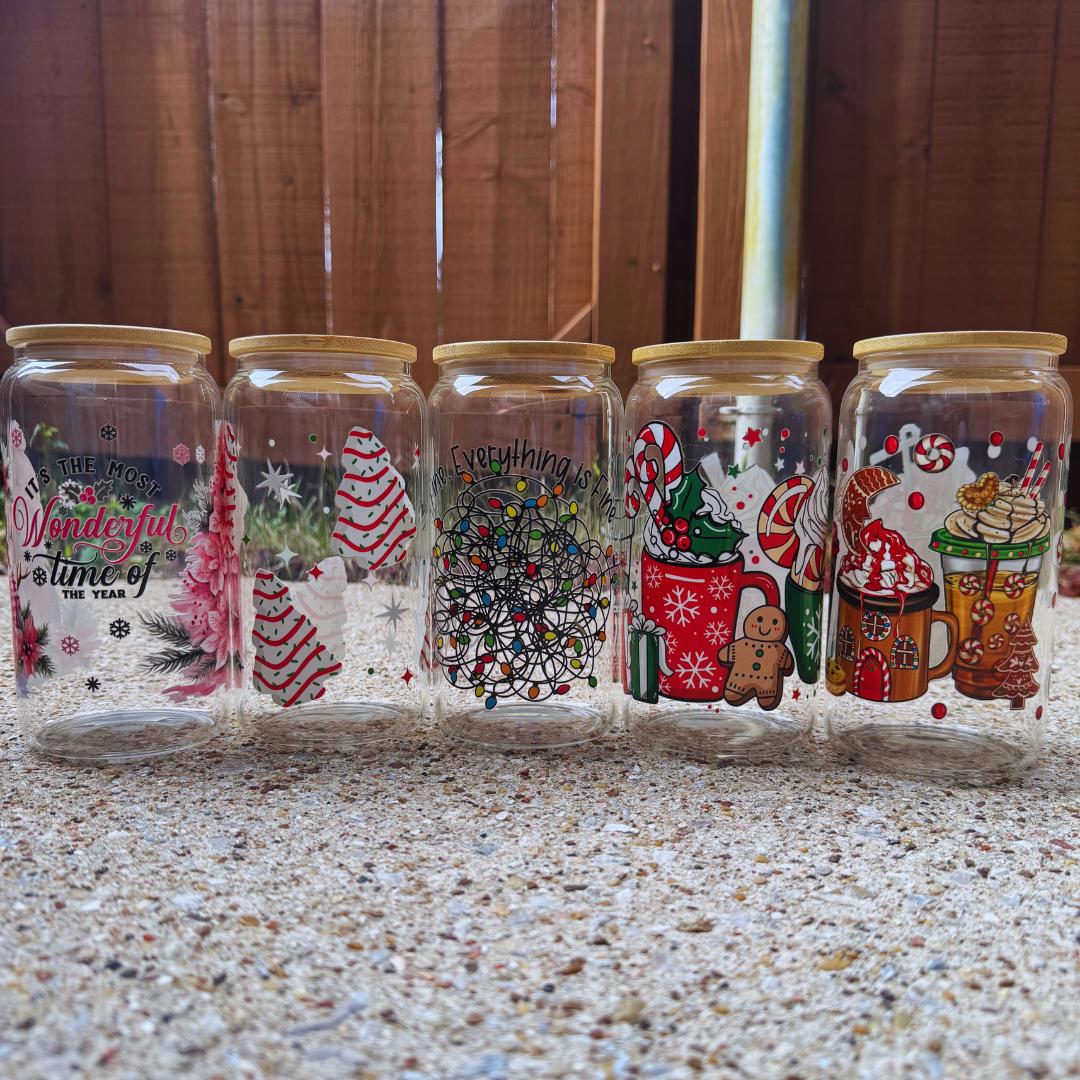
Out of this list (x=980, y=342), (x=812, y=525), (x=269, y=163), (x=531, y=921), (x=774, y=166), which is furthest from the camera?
(x=269, y=163)

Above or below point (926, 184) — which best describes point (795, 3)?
above

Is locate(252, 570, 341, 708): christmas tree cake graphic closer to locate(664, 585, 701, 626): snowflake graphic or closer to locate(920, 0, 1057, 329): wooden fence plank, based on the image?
locate(664, 585, 701, 626): snowflake graphic

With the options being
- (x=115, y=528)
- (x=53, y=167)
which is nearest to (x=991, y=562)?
(x=115, y=528)

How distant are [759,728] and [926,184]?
5.35ft

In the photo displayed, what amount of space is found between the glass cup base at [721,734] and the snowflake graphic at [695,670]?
0.08 m

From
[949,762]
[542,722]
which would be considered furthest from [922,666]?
[542,722]

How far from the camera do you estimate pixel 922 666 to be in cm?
103

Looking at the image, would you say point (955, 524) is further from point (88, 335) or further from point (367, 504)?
point (88, 335)

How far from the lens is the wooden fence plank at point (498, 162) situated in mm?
2191

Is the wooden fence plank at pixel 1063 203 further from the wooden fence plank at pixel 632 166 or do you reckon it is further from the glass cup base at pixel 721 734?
the glass cup base at pixel 721 734

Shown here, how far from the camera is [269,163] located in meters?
2.31

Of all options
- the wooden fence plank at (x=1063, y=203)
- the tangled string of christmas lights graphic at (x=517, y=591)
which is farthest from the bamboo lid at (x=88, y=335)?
the wooden fence plank at (x=1063, y=203)

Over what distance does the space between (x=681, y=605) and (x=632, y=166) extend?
4.52ft

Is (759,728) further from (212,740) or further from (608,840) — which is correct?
(212,740)
